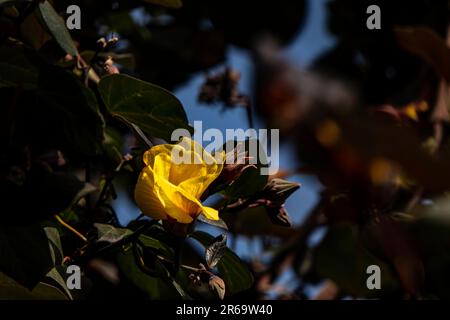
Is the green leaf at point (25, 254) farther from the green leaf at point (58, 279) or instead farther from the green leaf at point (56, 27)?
the green leaf at point (56, 27)

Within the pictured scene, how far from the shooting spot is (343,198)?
36.9 inches

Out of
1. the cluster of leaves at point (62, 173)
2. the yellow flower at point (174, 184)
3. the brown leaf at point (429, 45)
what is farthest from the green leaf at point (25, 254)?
the brown leaf at point (429, 45)

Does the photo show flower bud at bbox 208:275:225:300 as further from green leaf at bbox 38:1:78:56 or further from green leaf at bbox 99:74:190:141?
green leaf at bbox 38:1:78:56

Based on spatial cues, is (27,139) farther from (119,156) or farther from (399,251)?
(399,251)

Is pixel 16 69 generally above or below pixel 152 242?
above

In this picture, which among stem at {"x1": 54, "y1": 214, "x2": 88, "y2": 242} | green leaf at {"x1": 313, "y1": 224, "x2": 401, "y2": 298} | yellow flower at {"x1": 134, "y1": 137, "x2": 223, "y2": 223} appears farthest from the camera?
green leaf at {"x1": 313, "y1": 224, "x2": 401, "y2": 298}

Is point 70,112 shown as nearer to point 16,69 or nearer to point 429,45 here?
point 16,69

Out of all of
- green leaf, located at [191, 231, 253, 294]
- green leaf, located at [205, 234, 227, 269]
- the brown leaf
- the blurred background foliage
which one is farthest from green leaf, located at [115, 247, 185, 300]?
the brown leaf

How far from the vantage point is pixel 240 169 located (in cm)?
75

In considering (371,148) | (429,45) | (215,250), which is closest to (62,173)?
(215,250)

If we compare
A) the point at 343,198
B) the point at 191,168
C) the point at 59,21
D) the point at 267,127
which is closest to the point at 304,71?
the point at 267,127

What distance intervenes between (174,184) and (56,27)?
0.63ft

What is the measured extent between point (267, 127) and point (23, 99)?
337 millimetres

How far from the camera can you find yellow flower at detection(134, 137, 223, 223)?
27.3 inches
